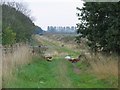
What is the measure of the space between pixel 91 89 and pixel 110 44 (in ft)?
21.2

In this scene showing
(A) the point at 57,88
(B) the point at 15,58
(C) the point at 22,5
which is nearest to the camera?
(A) the point at 57,88

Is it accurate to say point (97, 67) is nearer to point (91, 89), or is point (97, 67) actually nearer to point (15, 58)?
point (15, 58)

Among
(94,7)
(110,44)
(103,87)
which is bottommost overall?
(103,87)

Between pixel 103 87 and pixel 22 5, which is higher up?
pixel 22 5

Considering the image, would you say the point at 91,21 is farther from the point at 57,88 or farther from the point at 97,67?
the point at 57,88

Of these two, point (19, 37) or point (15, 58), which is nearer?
point (15, 58)

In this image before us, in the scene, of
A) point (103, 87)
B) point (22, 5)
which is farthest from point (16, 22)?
point (103, 87)

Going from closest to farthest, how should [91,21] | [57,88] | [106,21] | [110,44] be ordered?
1. [57,88]
2. [110,44]
3. [106,21]
4. [91,21]

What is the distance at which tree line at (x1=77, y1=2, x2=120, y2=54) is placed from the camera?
1753 cm

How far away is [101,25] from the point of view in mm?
21156

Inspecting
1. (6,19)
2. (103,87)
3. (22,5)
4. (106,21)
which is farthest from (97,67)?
(22,5)

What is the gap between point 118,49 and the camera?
19203 millimetres

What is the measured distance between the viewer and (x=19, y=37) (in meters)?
47.2

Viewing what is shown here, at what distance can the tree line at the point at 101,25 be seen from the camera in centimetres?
1753
